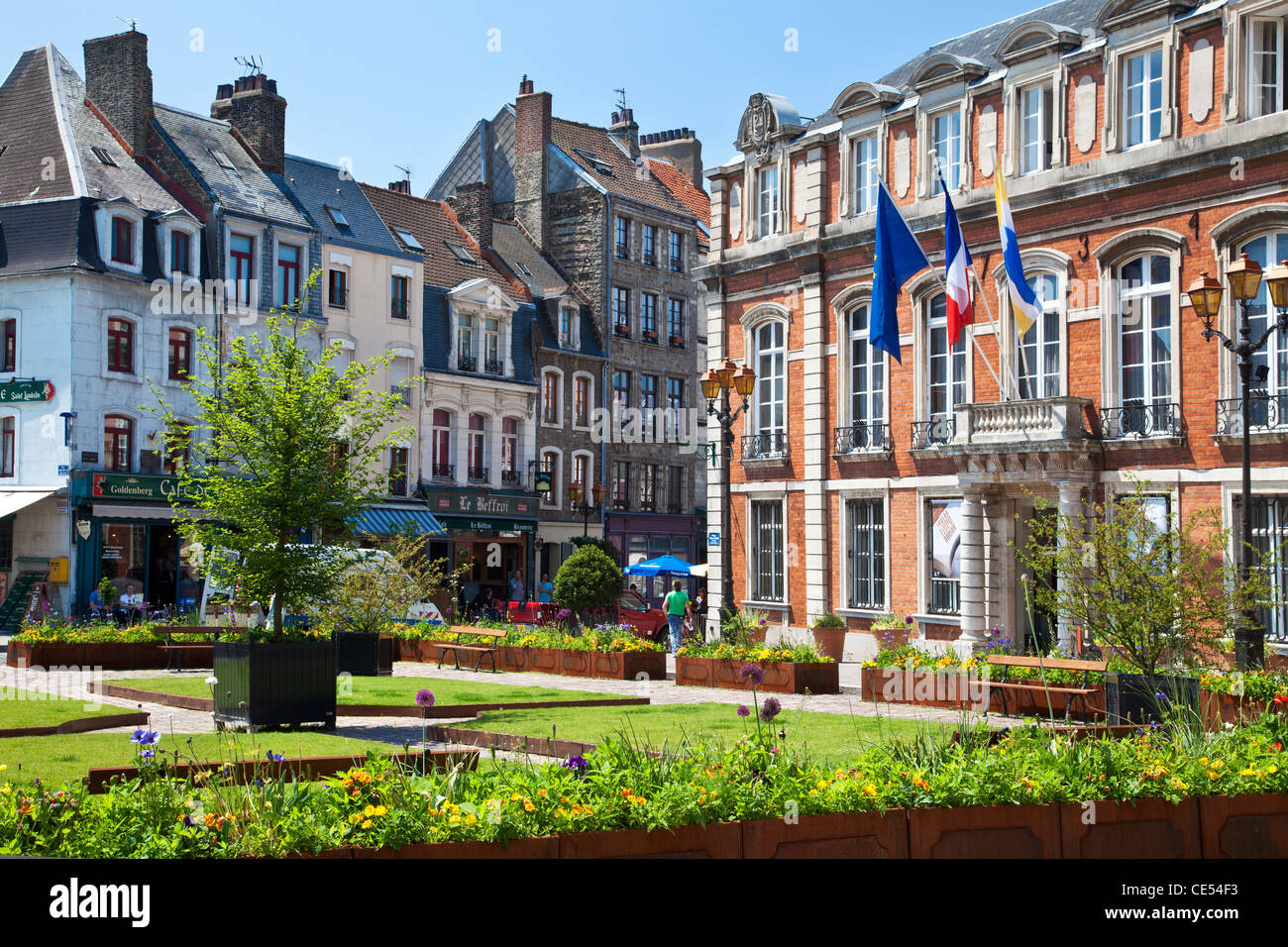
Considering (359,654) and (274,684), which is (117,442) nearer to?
(359,654)

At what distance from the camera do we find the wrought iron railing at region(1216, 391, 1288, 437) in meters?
21.5

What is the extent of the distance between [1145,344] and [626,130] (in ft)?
117

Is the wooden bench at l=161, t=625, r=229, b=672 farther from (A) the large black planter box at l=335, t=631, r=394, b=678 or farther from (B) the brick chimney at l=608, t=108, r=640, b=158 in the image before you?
(B) the brick chimney at l=608, t=108, r=640, b=158

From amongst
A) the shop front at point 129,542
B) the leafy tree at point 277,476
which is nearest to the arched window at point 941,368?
the leafy tree at point 277,476

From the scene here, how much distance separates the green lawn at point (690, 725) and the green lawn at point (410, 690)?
1350mm

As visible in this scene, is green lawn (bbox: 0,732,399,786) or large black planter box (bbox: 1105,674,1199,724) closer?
green lawn (bbox: 0,732,399,786)

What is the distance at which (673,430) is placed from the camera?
5281 centimetres

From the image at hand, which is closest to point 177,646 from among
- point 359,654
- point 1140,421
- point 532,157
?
point 359,654

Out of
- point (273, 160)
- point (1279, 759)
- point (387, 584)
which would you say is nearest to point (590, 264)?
point (273, 160)

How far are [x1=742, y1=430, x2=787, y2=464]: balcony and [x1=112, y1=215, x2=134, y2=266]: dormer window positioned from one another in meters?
16.5

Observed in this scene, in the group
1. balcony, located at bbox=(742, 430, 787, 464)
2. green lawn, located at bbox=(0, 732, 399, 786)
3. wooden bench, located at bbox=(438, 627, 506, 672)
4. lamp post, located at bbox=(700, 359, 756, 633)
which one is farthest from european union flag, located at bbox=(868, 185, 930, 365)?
green lawn, located at bbox=(0, 732, 399, 786)

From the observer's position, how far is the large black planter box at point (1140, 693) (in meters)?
11.7
